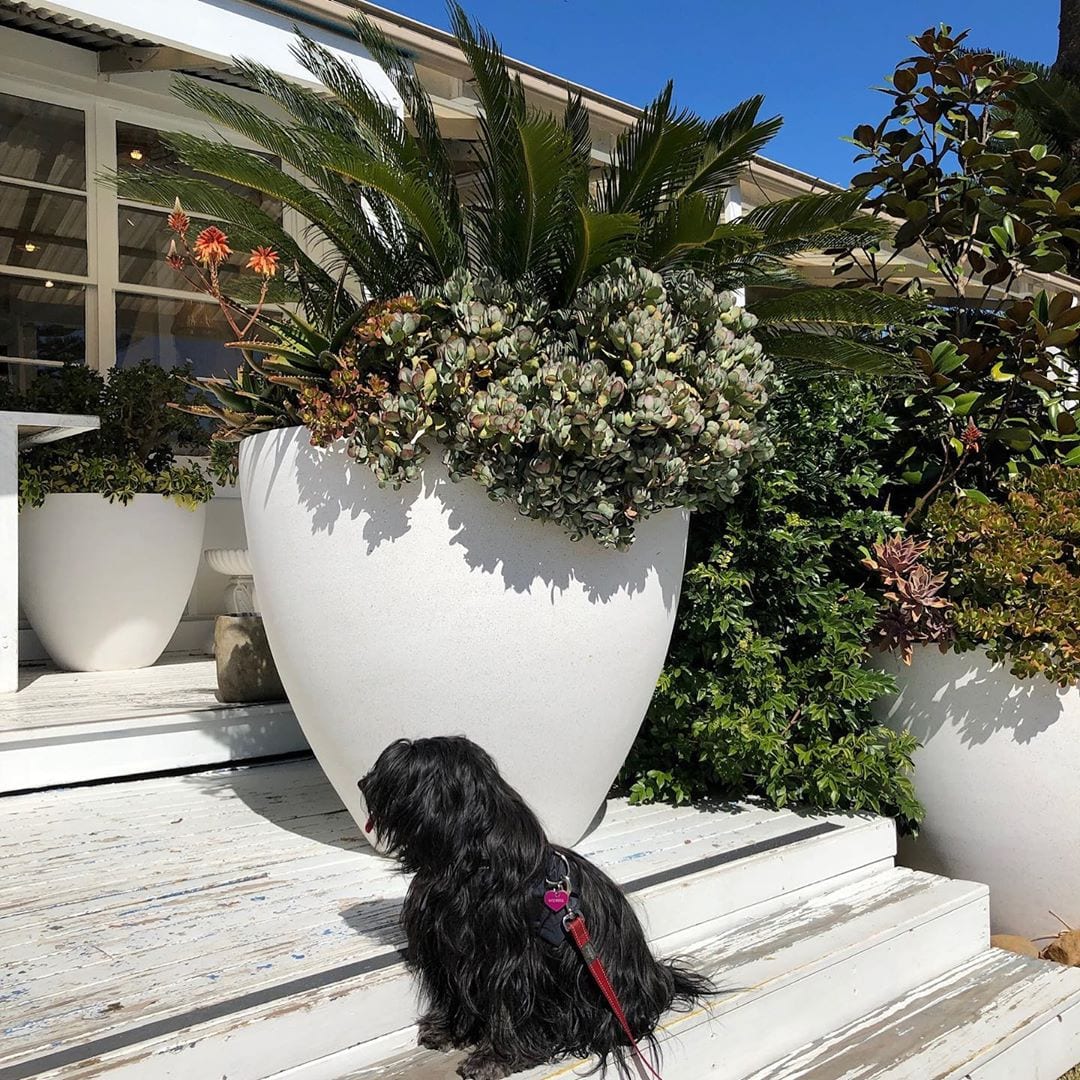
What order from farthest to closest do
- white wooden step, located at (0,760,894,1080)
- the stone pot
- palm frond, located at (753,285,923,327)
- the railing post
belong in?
the railing post
the stone pot
palm frond, located at (753,285,923,327)
white wooden step, located at (0,760,894,1080)

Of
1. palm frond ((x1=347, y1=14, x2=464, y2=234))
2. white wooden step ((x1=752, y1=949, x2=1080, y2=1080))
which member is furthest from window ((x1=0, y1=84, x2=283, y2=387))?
white wooden step ((x1=752, y1=949, x2=1080, y2=1080))

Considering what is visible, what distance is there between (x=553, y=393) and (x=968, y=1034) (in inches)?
66.3

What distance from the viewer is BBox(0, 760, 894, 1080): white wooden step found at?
1714mm

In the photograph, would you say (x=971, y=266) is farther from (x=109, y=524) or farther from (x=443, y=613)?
(x=109, y=524)

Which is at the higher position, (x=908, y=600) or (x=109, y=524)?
(x=109, y=524)

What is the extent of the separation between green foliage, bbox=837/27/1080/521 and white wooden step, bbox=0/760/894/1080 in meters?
1.30

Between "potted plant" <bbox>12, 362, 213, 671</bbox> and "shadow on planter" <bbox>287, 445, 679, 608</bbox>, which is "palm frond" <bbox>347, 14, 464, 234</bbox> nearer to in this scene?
"shadow on planter" <bbox>287, 445, 679, 608</bbox>

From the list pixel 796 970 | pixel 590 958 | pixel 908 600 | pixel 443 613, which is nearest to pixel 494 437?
pixel 443 613

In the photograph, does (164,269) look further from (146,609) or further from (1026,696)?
(1026,696)

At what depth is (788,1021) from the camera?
7.30 ft

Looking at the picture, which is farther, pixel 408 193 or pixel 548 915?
pixel 408 193

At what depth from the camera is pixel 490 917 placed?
1760 mm

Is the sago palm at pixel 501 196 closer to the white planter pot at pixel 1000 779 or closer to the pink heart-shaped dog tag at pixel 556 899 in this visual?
the white planter pot at pixel 1000 779

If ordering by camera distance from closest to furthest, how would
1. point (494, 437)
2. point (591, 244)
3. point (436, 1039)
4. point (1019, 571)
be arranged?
1. point (436, 1039)
2. point (494, 437)
3. point (591, 244)
4. point (1019, 571)
